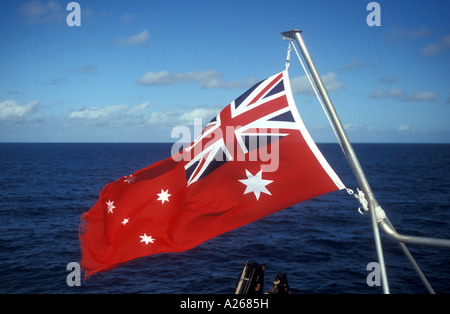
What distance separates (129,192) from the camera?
32.0ft

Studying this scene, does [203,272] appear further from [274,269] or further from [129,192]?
[129,192]

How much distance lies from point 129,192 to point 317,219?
40.9m

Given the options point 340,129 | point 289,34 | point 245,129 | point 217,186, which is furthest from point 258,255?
point 289,34

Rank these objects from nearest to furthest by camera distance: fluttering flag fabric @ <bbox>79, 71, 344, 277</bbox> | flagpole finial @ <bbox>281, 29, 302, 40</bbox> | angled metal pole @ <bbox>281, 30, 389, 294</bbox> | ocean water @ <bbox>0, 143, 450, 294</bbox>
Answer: angled metal pole @ <bbox>281, 30, 389, 294</bbox> → flagpole finial @ <bbox>281, 29, 302, 40</bbox> → fluttering flag fabric @ <bbox>79, 71, 344, 277</bbox> → ocean water @ <bbox>0, 143, 450, 294</bbox>

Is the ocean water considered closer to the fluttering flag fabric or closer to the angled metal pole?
the fluttering flag fabric

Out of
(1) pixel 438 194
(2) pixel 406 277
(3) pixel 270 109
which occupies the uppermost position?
(3) pixel 270 109

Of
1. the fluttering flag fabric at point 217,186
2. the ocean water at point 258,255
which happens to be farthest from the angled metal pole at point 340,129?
the ocean water at point 258,255

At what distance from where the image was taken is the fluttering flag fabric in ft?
28.3

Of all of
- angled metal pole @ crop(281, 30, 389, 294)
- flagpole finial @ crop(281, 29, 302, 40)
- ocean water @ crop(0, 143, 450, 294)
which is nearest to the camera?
angled metal pole @ crop(281, 30, 389, 294)

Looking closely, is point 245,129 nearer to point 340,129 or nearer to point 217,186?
point 217,186

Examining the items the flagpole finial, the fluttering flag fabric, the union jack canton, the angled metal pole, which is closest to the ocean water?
the fluttering flag fabric

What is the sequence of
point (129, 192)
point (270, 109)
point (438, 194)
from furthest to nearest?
point (438, 194) → point (129, 192) → point (270, 109)

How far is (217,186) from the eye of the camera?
364 inches
